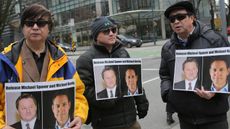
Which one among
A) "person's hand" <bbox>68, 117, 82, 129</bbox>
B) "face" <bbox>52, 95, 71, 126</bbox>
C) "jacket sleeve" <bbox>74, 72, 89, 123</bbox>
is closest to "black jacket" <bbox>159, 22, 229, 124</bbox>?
"jacket sleeve" <bbox>74, 72, 89, 123</bbox>

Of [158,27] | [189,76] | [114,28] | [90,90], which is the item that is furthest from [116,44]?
[158,27]

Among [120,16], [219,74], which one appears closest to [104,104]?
[219,74]

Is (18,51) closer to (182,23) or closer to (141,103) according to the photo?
(182,23)

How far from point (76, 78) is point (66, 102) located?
0.93 ft

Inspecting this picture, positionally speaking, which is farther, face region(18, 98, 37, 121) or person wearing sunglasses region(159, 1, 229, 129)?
person wearing sunglasses region(159, 1, 229, 129)

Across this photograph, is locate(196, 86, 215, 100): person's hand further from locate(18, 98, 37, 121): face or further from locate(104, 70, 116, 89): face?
locate(18, 98, 37, 121): face

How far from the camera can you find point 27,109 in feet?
9.27

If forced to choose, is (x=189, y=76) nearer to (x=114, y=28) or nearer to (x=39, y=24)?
(x=114, y=28)

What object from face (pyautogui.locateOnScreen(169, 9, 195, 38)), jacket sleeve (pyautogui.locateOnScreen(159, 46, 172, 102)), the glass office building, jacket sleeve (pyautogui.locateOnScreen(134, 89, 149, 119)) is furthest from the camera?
the glass office building

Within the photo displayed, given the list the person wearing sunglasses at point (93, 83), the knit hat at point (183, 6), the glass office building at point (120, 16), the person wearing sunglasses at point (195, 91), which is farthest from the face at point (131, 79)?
the glass office building at point (120, 16)

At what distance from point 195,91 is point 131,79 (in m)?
0.66

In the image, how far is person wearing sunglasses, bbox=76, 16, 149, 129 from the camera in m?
3.86

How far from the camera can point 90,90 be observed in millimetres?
3846

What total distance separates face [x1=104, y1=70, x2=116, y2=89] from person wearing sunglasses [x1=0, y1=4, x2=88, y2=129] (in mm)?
669
